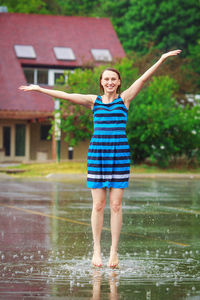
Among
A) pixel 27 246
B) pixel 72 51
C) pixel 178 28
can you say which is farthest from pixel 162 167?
pixel 178 28

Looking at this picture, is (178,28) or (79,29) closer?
(79,29)

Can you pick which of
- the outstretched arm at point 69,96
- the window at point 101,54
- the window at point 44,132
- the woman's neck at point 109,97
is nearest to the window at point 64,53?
the window at point 101,54

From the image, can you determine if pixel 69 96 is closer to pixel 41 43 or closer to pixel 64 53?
pixel 64 53

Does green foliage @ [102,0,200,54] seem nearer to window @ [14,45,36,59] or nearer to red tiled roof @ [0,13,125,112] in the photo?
red tiled roof @ [0,13,125,112]

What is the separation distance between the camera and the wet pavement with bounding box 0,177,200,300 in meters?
6.21

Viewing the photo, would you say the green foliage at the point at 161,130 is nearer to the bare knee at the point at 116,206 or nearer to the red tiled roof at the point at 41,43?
the red tiled roof at the point at 41,43

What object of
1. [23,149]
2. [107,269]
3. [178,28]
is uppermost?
[178,28]

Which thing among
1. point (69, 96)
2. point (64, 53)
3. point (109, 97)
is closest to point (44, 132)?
point (64, 53)

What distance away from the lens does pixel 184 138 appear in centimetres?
3225

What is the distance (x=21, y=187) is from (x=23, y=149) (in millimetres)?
20231

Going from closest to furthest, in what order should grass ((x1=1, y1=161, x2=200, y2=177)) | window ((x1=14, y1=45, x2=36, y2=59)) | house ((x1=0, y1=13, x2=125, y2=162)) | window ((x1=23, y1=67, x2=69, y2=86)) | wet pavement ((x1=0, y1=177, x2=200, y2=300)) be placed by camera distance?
wet pavement ((x1=0, y1=177, x2=200, y2=300)) → grass ((x1=1, y1=161, x2=200, y2=177)) → house ((x1=0, y1=13, x2=125, y2=162)) → window ((x1=14, y1=45, x2=36, y2=59)) → window ((x1=23, y1=67, x2=69, y2=86))

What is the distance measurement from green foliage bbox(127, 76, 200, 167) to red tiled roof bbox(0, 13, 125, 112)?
27.1 ft

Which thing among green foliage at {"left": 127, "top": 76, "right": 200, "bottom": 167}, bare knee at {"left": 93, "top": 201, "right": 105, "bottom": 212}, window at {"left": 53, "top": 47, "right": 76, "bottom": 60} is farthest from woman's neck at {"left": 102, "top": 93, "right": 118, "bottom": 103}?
window at {"left": 53, "top": 47, "right": 76, "bottom": 60}

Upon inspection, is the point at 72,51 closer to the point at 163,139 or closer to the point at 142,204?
Answer: the point at 163,139
